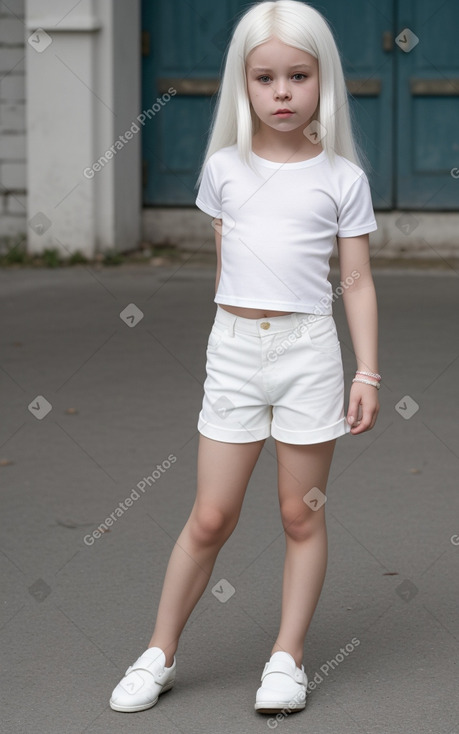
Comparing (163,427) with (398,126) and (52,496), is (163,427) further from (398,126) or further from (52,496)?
(398,126)

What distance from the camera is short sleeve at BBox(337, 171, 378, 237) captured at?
2.79 meters

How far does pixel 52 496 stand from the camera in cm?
448

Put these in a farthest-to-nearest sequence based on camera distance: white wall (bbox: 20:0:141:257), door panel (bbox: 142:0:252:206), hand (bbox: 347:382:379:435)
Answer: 1. door panel (bbox: 142:0:252:206)
2. white wall (bbox: 20:0:141:257)
3. hand (bbox: 347:382:379:435)

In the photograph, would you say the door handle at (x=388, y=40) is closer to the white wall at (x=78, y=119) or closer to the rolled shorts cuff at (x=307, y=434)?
the white wall at (x=78, y=119)

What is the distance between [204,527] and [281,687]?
1.27 ft

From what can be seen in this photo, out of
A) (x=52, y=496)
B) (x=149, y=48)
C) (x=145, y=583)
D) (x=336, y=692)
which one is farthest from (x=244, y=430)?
(x=149, y=48)

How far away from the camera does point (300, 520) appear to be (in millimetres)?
2904

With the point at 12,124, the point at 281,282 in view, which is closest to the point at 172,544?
the point at 281,282

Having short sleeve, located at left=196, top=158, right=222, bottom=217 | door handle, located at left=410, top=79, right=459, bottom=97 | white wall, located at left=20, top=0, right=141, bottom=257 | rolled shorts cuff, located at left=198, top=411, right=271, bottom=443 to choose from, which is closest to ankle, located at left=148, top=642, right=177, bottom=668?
rolled shorts cuff, located at left=198, top=411, right=271, bottom=443

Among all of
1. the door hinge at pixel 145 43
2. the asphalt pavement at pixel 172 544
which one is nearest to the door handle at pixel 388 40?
the door hinge at pixel 145 43

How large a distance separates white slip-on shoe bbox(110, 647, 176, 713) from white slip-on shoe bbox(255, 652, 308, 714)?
0.74 ft

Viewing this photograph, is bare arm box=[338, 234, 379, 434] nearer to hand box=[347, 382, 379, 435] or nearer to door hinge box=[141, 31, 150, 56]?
hand box=[347, 382, 379, 435]

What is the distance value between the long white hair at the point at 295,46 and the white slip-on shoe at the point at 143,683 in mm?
1126

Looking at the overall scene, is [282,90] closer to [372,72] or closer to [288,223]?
[288,223]
